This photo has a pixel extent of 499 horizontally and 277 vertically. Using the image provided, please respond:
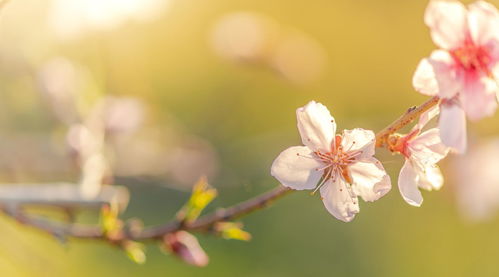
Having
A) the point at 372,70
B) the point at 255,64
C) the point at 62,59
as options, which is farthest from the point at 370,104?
the point at 62,59

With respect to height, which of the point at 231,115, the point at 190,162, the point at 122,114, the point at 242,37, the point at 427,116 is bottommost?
the point at 231,115

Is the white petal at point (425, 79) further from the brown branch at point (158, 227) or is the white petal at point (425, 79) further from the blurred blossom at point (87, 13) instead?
the blurred blossom at point (87, 13)

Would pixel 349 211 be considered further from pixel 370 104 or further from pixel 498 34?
pixel 370 104

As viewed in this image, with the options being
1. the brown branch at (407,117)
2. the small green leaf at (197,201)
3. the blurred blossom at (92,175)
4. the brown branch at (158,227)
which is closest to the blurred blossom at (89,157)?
the blurred blossom at (92,175)

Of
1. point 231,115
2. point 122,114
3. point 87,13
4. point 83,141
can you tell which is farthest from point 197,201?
point 231,115

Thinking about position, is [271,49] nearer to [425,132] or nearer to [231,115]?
[231,115]

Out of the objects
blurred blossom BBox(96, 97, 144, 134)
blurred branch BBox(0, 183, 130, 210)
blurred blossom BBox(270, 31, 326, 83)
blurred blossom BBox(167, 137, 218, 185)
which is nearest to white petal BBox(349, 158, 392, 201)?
blurred branch BBox(0, 183, 130, 210)
